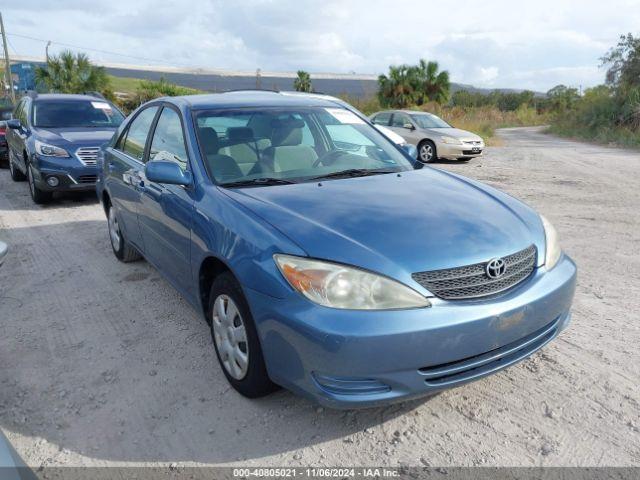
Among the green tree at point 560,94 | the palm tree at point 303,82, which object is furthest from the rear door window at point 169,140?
the green tree at point 560,94

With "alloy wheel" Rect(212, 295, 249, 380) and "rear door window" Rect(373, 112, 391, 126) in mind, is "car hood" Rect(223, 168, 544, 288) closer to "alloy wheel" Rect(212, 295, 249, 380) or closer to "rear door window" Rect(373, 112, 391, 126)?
"alloy wheel" Rect(212, 295, 249, 380)

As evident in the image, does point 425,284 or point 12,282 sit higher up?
point 425,284

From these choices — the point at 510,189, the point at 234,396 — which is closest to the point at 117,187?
the point at 234,396

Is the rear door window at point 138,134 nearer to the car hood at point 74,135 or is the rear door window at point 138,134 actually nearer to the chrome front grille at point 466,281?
the chrome front grille at point 466,281

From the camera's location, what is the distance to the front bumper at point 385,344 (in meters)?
2.18

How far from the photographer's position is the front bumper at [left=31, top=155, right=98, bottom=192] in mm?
7465

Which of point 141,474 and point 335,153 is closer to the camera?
point 141,474

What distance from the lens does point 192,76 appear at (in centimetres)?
6097

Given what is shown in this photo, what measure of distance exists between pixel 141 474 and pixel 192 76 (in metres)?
63.6

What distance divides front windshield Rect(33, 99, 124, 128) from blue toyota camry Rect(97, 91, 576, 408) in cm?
568

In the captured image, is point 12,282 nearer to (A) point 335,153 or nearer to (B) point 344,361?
(A) point 335,153

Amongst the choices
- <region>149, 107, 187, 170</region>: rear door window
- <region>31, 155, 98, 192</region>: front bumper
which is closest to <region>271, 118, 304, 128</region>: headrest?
<region>149, 107, 187, 170</region>: rear door window

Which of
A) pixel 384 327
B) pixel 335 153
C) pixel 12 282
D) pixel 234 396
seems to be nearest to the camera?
pixel 384 327

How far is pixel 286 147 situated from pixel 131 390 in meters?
1.78
